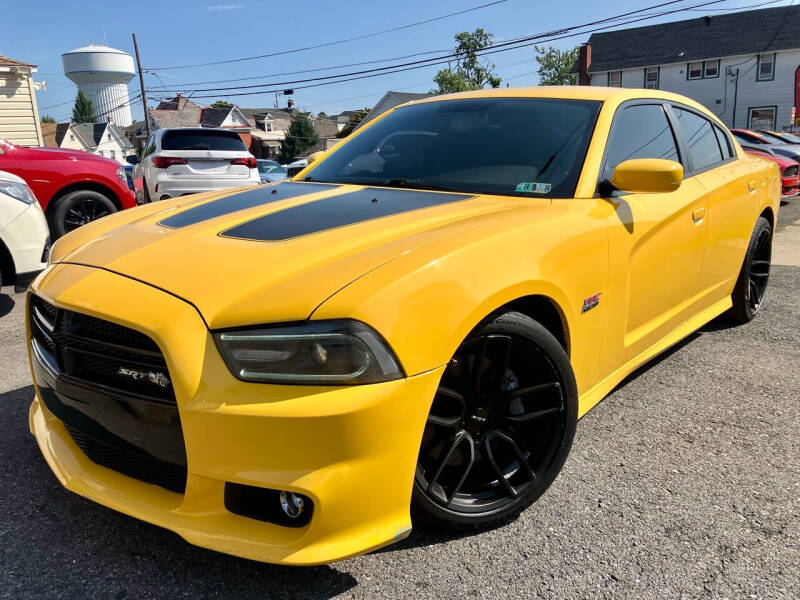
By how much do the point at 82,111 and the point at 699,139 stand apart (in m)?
100

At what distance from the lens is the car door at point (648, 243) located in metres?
2.59

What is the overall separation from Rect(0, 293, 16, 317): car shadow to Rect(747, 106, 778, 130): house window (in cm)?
4069

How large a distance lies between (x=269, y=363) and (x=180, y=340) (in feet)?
0.80

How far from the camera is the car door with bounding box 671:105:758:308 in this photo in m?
3.41

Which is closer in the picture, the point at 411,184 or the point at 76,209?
the point at 411,184

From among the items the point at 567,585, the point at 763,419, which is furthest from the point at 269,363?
the point at 763,419

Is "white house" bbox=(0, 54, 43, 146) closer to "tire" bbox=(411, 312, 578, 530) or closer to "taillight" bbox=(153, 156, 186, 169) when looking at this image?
"taillight" bbox=(153, 156, 186, 169)

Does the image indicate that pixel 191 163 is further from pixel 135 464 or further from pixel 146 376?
pixel 146 376

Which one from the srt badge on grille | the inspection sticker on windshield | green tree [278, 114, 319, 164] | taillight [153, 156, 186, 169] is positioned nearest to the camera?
the srt badge on grille

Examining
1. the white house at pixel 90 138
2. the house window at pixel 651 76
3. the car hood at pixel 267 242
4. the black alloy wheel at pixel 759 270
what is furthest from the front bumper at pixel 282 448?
the white house at pixel 90 138

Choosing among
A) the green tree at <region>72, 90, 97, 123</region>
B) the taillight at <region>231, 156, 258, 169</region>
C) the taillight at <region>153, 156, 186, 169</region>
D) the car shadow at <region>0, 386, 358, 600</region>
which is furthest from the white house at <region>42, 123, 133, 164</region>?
the car shadow at <region>0, 386, 358, 600</region>

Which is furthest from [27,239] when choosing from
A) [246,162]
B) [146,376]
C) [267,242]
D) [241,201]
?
[246,162]

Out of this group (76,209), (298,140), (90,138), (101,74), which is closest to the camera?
(76,209)

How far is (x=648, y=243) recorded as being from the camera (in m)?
2.74
